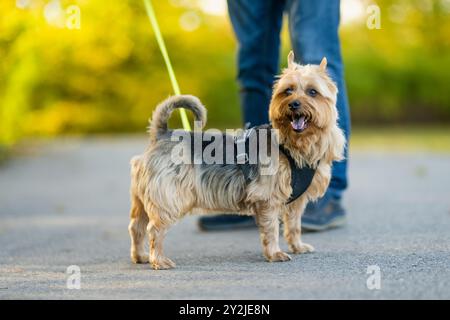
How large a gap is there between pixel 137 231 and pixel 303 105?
1.29 m

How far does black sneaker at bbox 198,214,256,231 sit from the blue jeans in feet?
2.46

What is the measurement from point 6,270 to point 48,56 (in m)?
13.3

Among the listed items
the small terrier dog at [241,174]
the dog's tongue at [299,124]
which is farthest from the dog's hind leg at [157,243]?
the dog's tongue at [299,124]

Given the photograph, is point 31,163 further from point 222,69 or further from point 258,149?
point 222,69

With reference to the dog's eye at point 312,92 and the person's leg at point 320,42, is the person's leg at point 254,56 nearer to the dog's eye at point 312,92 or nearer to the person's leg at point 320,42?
the person's leg at point 320,42

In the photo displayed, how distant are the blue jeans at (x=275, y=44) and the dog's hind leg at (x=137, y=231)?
151 centimetres

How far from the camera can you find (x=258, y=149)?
13.9 ft

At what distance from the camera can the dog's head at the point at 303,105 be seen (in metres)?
4.00

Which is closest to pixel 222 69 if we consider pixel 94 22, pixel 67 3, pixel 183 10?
pixel 183 10

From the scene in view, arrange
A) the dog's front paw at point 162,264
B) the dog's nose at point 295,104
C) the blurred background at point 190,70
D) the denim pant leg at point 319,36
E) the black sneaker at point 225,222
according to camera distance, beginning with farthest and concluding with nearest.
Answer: the blurred background at point 190,70
the black sneaker at point 225,222
the denim pant leg at point 319,36
the dog's front paw at point 162,264
the dog's nose at point 295,104

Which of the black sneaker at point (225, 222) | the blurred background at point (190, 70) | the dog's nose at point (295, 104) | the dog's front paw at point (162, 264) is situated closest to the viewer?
the dog's nose at point (295, 104)

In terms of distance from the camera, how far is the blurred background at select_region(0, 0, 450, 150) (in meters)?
16.9

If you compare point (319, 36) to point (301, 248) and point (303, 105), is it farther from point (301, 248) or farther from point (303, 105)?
point (301, 248)

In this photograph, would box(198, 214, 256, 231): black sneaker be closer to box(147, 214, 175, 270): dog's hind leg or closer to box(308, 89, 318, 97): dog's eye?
box(147, 214, 175, 270): dog's hind leg
